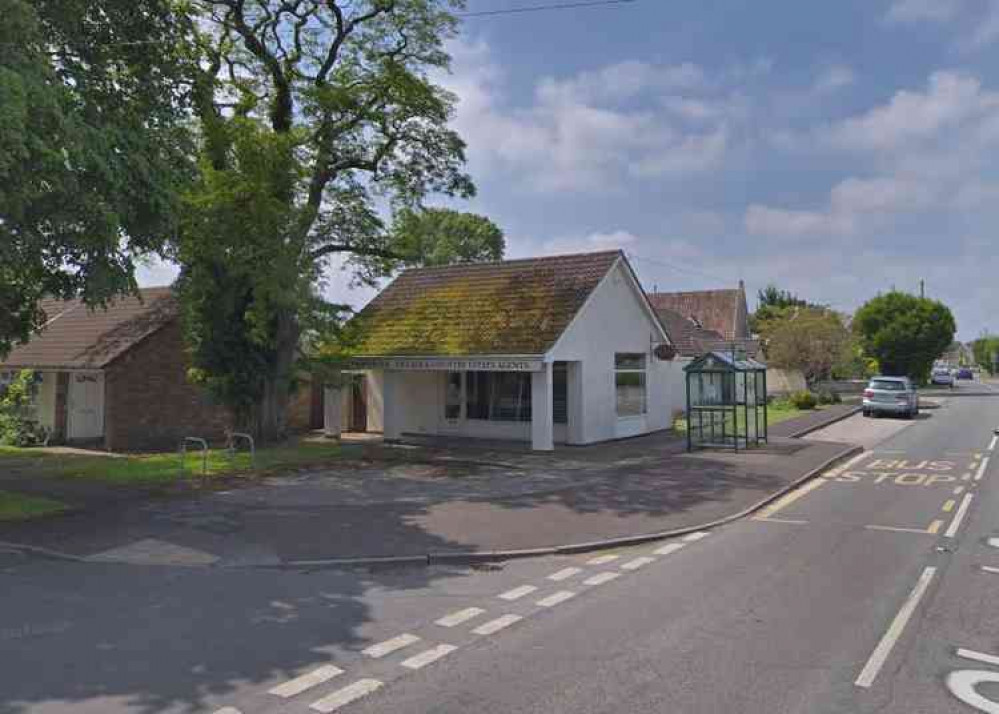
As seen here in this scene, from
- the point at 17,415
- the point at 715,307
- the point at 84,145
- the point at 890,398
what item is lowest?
the point at 17,415

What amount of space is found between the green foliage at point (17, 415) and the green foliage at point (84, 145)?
10.00m

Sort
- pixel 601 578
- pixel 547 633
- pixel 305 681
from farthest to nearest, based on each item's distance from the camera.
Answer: pixel 601 578, pixel 547 633, pixel 305 681

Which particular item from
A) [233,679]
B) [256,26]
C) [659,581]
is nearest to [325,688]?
[233,679]

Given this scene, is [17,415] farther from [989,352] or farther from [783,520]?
[989,352]

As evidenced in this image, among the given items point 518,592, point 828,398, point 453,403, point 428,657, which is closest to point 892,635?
point 518,592

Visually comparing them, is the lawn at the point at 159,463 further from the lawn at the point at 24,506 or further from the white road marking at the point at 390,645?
the white road marking at the point at 390,645

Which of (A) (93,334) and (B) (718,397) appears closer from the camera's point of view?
(B) (718,397)

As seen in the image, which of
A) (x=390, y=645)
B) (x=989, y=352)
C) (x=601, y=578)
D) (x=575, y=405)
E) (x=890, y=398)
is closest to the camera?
(x=390, y=645)

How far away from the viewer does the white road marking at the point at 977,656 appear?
568cm

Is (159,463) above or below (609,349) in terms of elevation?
below

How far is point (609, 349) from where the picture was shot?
856 inches

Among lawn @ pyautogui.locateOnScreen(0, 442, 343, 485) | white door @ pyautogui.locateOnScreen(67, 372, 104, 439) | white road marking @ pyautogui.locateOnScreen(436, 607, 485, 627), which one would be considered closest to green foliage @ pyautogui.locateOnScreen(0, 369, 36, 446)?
white door @ pyautogui.locateOnScreen(67, 372, 104, 439)

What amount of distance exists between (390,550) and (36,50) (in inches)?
328

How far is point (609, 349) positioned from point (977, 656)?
16.2 m
